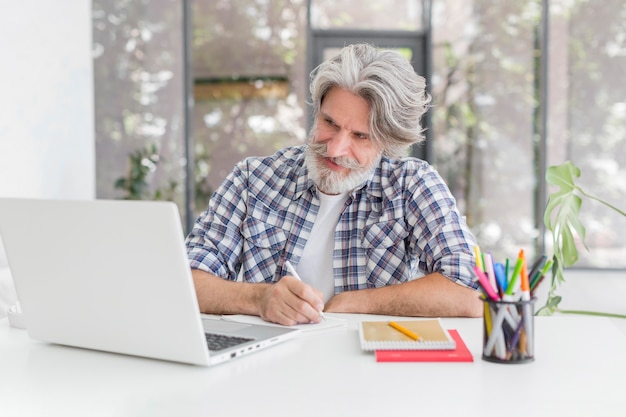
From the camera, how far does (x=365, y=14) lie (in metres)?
5.93

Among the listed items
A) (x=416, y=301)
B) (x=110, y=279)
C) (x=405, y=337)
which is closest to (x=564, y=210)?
(x=416, y=301)

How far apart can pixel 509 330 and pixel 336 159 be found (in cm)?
87

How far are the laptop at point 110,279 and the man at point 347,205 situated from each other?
1.88 feet

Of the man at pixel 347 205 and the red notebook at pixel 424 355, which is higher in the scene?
the man at pixel 347 205

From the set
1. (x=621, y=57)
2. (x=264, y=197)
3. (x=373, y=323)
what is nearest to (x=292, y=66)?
(x=621, y=57)

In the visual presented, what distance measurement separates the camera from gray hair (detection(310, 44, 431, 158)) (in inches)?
77.3

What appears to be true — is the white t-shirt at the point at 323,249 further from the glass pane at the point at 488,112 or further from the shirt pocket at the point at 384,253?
the glass pane at the point at 488,112

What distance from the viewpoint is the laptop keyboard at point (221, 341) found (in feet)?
4.14

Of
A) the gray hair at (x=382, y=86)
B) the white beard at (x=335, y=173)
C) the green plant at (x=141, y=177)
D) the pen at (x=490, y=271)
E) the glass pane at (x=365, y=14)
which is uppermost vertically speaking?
the glass pane at (x=365, y=14)

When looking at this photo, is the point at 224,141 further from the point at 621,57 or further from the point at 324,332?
the point at 324,332

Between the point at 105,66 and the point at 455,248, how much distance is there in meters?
4.43

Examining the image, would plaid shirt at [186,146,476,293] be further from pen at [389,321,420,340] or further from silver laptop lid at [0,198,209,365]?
silver laptop lid at [0,198,209,365]

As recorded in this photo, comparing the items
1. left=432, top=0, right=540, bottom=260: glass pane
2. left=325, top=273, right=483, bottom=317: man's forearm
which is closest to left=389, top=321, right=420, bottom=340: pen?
left=325, top=273, right=483, bottom=317: man's forearm

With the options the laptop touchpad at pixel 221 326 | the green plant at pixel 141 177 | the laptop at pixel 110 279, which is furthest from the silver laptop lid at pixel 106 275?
the green plant at pixel 141 177
